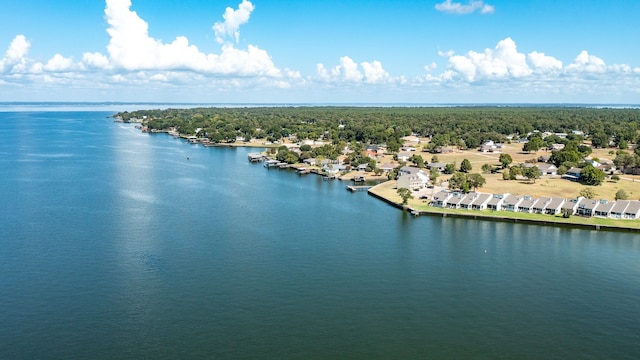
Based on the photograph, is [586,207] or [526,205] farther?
[526,205]

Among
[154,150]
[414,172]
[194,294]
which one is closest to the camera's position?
[194,294]

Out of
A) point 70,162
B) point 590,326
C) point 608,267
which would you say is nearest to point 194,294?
Result: point 590,326

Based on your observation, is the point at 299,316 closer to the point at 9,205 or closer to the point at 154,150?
the point at 9,205

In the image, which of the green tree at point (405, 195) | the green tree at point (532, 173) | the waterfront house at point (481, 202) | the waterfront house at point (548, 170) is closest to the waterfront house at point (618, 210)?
the waterfront house at point (481, 202)

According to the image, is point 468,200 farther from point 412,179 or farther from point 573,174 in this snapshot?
point 573,174

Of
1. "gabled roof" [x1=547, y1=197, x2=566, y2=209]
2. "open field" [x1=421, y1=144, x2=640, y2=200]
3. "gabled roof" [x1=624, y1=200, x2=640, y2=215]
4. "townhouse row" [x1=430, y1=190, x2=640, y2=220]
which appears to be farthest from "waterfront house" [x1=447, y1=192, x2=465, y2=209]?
"gabled roof" [x1=624, y1=200, x2=640, y2=215]

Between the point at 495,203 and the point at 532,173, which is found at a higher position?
the point at 532,173

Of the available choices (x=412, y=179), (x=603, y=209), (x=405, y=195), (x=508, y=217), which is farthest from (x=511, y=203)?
(x=412, y=179)

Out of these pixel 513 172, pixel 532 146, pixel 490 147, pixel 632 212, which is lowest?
pixel 632 212
